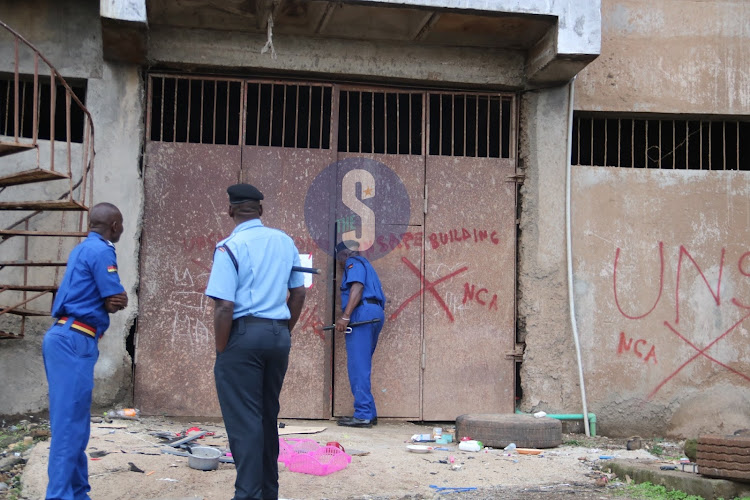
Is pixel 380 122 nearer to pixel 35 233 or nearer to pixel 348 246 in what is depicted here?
pixel 348 246

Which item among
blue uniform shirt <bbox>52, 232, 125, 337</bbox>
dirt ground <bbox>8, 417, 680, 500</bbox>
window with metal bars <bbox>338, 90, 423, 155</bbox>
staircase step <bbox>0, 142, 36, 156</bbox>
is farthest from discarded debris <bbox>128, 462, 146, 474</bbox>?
window with metal bars <bbox>338, 90, 423, 155</bbox>

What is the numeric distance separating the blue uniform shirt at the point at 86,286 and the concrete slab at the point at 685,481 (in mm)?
3738

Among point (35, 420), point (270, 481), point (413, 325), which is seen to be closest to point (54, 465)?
point (270, 481)

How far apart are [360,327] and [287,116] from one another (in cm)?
231

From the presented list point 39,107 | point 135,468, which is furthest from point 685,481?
point 39,107

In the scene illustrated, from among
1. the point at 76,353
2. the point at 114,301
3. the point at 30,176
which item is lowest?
the point at 76,353

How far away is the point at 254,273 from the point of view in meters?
4.50

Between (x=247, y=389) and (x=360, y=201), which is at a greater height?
(x=360, y=201)

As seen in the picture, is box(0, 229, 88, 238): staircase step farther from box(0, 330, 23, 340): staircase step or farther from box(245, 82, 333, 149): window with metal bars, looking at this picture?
box(245, 82, 333, 149): window with metal bars

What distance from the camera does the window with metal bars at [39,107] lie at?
809 cm

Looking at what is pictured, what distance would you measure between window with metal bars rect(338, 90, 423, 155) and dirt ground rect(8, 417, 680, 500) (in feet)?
9.84

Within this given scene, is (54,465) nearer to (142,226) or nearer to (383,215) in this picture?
(142,226)

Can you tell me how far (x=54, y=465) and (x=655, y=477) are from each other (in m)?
3.85

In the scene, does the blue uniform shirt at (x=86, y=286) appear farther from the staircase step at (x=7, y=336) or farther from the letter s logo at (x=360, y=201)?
the letter s logo at (x=360, y=201)
